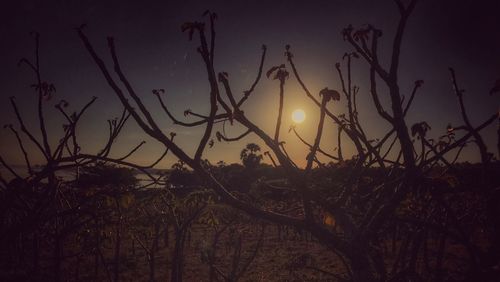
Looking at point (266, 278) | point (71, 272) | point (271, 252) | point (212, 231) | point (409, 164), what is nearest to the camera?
point (409, 164)

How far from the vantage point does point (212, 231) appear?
30.8m

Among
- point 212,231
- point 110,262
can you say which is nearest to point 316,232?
point 110,262

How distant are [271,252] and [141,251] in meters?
9.91

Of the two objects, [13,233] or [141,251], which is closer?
[13,233]

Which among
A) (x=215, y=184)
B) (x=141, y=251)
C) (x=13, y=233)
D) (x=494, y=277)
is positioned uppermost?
(x=215, y=184)

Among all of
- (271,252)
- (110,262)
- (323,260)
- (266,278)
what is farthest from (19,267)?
(323,260)

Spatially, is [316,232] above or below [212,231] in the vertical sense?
above

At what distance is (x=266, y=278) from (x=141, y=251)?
11844 millimetres

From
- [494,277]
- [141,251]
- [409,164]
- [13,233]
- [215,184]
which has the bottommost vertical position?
[141,251]

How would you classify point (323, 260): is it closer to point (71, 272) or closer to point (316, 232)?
point (71, 272)

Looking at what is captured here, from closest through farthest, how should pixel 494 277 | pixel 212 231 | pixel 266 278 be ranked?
pixel 494 277, pixel 266 278, pixel 212 231

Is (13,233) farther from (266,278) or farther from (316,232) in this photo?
(266,278)

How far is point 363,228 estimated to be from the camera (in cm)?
193

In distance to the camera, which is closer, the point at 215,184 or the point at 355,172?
the point at 215,184
